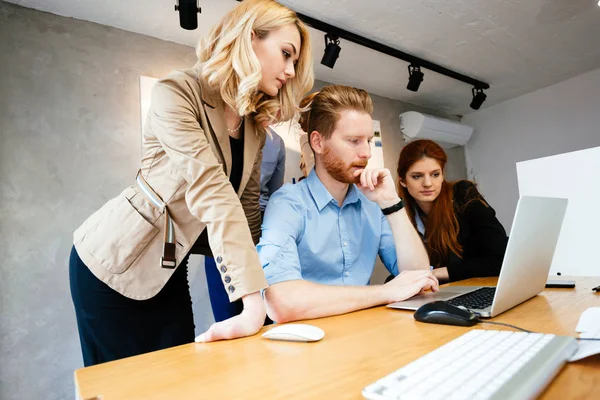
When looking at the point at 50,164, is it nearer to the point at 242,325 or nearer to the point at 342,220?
the point at 342,220

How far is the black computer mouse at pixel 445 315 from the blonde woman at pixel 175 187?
0.48m

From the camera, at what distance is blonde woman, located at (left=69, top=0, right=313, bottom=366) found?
1.00m

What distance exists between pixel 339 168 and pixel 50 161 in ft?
5.98

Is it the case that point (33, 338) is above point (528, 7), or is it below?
below

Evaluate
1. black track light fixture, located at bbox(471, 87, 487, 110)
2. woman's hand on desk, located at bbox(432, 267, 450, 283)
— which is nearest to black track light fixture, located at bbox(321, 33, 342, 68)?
woman's hand on desk, located at bbox(432, 267, 450, 283)

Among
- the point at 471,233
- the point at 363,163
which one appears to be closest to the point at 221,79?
the point at 363,163

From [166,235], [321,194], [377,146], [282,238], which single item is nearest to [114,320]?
[166,235]

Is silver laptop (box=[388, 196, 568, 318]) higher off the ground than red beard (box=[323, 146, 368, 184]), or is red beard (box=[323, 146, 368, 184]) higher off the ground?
red beard (box=[323, 146, 368, 184])

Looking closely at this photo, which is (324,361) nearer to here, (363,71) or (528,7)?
(528,7)

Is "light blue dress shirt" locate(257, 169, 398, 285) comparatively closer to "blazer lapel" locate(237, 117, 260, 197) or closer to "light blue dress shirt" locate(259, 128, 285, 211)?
"blazer lapel" locate(237, 117, 260, 197)

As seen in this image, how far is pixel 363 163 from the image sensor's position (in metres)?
1.44

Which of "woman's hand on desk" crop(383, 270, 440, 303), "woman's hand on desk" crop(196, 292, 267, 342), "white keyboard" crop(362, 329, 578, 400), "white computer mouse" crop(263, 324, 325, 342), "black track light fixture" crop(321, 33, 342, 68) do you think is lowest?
"woman's hand on desk" crop(196, 292, 267, 342)

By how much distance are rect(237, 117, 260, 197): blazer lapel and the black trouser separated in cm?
36

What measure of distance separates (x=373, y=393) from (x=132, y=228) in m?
0.85
